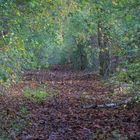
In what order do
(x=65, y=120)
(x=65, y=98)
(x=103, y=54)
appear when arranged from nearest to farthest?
(x=65, y=120) → (x=65, y=98) → (x=103, y=54)

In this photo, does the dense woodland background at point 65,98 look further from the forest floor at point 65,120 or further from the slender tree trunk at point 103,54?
the slender tree trunk at point 103,54

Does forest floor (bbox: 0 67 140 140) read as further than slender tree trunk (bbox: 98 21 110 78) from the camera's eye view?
No

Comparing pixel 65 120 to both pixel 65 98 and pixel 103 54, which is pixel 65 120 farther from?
pixel 103 54

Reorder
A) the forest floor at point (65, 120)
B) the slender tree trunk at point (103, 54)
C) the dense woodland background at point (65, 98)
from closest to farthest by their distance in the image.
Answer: the forest floor at point (65, 120) → the dense woodland background at point (65, 98) → the slender tree trunk at point (103, 54)

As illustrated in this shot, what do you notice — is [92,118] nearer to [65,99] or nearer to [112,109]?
[112,109]

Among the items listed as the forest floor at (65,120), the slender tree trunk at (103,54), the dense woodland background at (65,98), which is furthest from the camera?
the slender tree trunk at (103,54)

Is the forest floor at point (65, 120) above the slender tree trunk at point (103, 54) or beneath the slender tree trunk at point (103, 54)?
beneath

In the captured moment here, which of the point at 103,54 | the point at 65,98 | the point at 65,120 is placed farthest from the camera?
the point at 103,54

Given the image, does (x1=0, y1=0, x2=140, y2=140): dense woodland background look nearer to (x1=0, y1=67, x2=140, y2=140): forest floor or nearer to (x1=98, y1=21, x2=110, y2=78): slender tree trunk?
(x1=0, y1=67, x2=140, y2=140): forest floor

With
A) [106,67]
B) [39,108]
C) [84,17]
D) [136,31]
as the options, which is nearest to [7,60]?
[39,108]

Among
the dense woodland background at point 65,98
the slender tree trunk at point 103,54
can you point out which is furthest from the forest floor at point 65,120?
the slender tree trunk at point 103,54

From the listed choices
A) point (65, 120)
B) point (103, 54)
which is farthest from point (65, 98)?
point (103, 54)

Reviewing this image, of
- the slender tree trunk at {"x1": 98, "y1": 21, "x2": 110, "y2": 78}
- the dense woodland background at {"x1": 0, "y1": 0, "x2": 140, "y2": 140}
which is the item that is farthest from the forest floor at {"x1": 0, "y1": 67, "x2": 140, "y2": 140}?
the slender tree trunk at {"x1": 98, "y1": 21, "x2": 110, "y2": 78}

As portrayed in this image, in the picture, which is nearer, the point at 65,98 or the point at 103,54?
the point at 65,98
